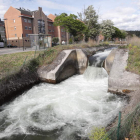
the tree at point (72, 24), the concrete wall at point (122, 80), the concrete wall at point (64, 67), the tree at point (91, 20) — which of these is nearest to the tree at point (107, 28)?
the tree at point (91, 20)

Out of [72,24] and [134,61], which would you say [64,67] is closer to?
[134,61]

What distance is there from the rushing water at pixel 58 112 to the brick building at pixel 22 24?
108ft

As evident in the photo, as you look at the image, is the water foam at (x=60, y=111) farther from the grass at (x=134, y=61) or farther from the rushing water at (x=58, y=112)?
the grass at (x=134, y=61)

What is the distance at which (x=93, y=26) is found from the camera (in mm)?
36719

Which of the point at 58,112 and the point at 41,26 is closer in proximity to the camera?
the point at 58,112

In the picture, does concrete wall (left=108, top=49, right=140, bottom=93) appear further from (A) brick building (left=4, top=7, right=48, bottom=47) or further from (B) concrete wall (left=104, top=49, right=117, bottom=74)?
(A) brick building (left=4, top=7, right=48, bottom=47)

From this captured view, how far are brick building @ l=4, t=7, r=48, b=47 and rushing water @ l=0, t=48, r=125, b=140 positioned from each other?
108ft

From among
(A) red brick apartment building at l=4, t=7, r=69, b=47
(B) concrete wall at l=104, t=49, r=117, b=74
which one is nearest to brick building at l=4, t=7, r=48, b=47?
(A) red brick apartment building at l=4, t=7, r=69, b=47

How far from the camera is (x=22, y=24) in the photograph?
39188mm

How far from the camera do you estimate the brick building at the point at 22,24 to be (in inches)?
1538

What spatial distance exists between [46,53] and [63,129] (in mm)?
9365

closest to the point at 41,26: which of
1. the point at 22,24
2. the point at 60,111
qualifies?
the point at 22,24

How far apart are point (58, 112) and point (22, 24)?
129 ft

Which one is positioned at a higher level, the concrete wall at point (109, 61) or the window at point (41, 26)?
the window at point (41, 26)
